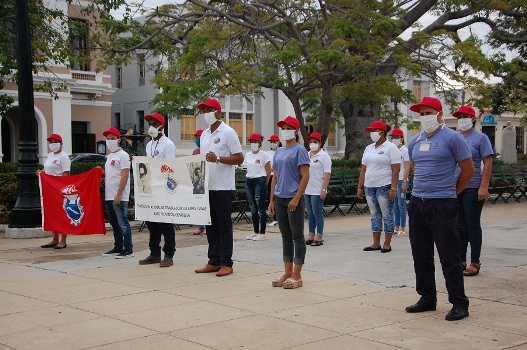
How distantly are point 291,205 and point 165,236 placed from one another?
2.74 meters

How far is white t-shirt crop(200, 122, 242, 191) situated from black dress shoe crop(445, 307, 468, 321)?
3762 mm

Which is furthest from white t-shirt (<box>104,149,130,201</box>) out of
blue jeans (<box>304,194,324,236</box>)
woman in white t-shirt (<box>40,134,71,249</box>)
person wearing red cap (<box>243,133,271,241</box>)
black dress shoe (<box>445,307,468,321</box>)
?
black dress shoe (<box>445,307,468,321</box>)

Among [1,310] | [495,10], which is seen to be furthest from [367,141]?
[1,310]

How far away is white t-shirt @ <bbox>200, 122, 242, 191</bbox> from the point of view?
9859 mm

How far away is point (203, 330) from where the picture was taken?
22.4 ft

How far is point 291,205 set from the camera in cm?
880

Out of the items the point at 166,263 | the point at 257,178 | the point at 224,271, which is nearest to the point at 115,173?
the point at 166,263

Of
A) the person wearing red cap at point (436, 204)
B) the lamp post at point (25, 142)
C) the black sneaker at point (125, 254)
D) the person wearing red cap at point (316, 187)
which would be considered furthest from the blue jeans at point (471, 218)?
the lamp post at point (25, 142)

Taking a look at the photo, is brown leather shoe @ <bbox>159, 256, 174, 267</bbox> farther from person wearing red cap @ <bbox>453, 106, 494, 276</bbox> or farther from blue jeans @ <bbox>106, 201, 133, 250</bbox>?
person wearing red cap @ <bbox>453, 106, 494, 276</bbox>

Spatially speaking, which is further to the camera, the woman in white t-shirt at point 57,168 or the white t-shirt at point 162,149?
the woman in white t-shirt at point 57,168

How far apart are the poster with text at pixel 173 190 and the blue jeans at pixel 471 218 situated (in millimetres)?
3269

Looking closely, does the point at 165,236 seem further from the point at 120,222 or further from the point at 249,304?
the point at 249,304

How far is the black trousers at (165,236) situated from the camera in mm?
10836

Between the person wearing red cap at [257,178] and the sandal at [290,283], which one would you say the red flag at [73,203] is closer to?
the person wearing red cap at [257,178]
